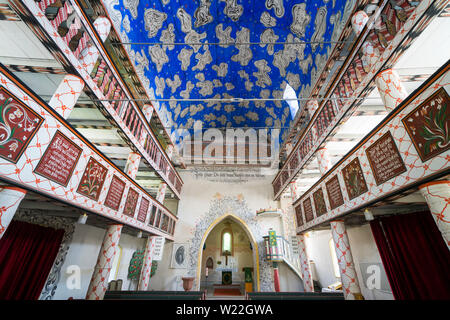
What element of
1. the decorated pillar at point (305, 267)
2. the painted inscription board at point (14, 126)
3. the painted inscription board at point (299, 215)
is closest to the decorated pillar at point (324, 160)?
the painted inscription board at point (299, 215)

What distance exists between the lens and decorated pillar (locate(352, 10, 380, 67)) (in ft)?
13.2

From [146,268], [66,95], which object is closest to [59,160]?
[66,95]

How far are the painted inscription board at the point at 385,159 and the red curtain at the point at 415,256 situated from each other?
7.15ft

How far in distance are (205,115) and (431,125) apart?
35.4 ft

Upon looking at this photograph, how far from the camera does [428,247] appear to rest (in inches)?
171

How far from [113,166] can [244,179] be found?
9.12 m

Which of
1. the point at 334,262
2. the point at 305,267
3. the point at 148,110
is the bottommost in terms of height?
the point at 305,267

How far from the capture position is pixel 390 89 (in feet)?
12.0

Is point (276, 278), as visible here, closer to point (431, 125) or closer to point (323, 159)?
point (323, 159)

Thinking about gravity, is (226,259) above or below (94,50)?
below

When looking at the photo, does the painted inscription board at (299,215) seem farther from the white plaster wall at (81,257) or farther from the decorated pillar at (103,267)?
the white plaster wall at (81,257)

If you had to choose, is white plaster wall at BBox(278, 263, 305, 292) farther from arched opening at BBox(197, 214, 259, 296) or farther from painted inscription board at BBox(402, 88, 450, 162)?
painted inscription board at BBox(402, 88, 450, 162)

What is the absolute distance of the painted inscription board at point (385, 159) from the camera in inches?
131
